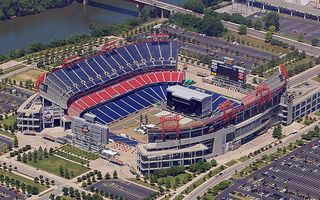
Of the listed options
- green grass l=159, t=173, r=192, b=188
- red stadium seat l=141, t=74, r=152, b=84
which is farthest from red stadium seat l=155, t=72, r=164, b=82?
green grass l=159, t=173, r=192, b=188

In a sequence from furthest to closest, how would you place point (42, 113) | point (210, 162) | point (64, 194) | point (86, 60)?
point (86, 60) < point (42, 113) < point (210, 162) < point (64, 194)

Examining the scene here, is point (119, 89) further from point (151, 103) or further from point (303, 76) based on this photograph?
point (303, 76)

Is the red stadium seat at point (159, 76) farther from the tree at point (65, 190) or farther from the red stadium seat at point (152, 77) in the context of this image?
the tree at point (65, 190)

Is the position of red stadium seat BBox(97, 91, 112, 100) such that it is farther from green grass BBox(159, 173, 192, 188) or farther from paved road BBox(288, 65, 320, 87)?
paved road BBox(288, 65, 320, 87)

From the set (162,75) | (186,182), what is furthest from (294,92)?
(186,182)

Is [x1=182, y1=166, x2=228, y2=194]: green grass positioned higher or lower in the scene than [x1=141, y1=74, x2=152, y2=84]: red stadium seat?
lower

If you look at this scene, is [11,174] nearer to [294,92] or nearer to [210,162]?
[210,162]

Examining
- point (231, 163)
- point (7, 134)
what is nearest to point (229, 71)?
point (231, 163)
